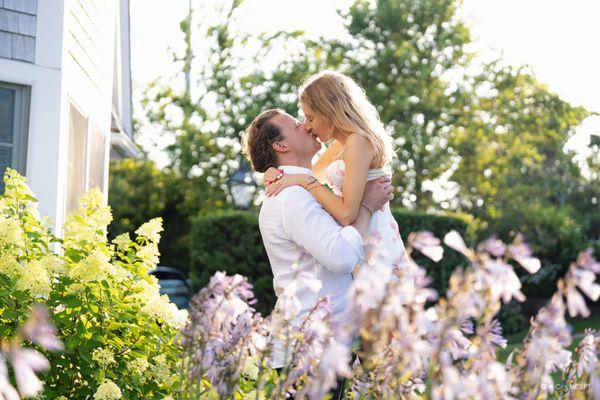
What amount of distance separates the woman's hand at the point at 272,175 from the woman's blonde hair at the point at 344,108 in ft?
0.84

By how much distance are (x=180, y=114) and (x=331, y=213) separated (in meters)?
20.2

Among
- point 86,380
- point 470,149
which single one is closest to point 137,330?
point 86,380

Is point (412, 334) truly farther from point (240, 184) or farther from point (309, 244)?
point (240, 184)

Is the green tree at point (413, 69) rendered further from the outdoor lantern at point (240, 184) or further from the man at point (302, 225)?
the man at point (302, 225)

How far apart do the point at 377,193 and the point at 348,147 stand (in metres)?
0.21

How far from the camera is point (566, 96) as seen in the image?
23.9 m

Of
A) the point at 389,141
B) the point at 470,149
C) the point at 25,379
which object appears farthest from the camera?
the point at 470,149

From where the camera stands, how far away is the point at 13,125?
5.83 meters

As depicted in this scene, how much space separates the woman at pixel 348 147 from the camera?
3.21 m

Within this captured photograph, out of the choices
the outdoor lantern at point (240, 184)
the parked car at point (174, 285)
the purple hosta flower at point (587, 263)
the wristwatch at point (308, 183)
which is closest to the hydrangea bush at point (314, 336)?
the purple hosta flower at point (587, 263)

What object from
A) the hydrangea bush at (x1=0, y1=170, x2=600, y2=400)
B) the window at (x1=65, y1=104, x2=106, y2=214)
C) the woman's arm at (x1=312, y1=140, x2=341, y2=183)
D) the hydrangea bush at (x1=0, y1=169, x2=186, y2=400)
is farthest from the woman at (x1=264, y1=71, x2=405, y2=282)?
the window at (x1=65, y1=104, x2=106, y2=214)

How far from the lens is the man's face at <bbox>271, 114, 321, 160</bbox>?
11.1 ft

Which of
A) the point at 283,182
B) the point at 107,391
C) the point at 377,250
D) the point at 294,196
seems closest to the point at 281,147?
the point at 283,182

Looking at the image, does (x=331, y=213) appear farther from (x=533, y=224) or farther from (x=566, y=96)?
(x=566, y=96)
